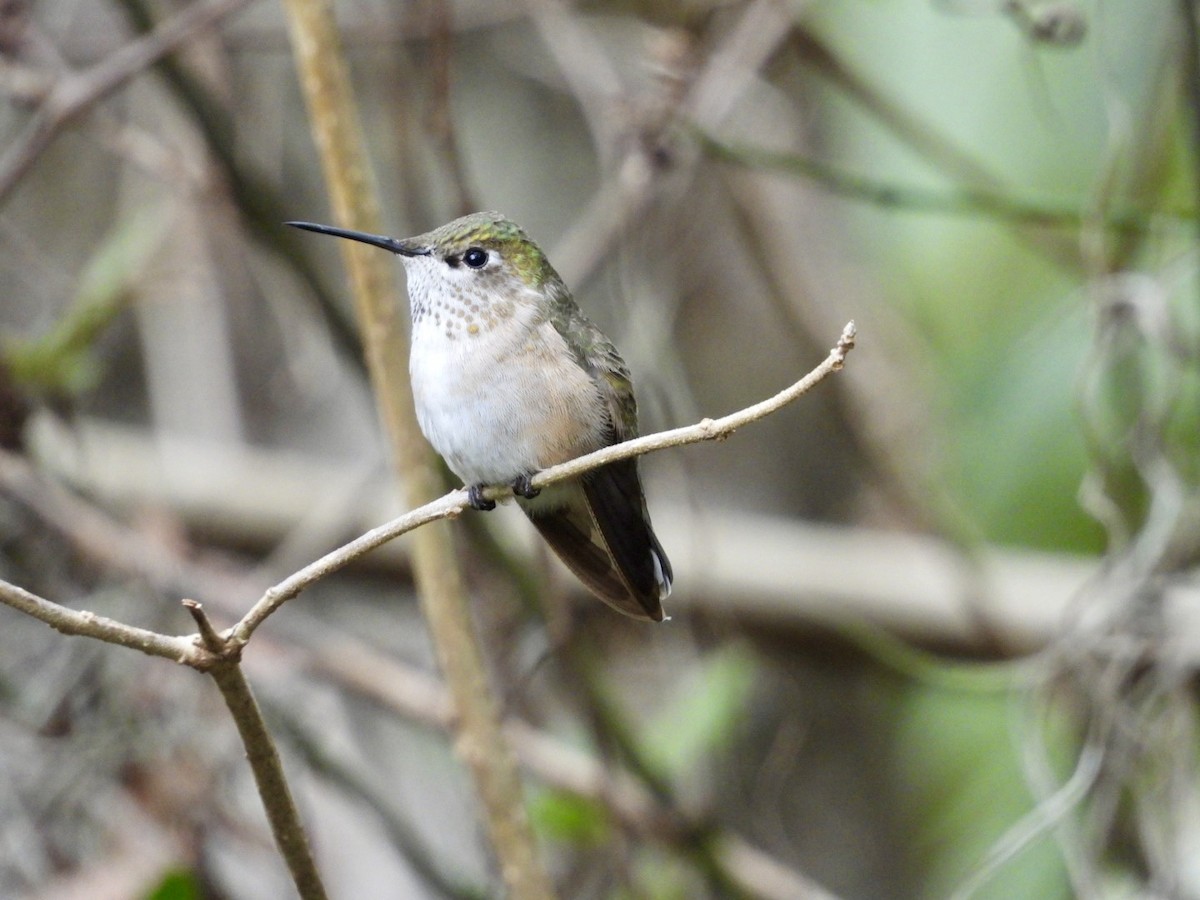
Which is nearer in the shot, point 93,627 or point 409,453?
point 93,627

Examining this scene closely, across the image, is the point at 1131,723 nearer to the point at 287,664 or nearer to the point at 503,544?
the point at 503,544

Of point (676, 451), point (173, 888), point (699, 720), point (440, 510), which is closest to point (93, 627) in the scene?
point (440, 510)

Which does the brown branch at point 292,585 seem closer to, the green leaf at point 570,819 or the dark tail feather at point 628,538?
the dark tail feather at point 628,538

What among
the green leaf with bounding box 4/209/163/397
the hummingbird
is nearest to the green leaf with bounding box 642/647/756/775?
the hummingbird

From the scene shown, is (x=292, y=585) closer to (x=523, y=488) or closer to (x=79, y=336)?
(x=523, y=488)

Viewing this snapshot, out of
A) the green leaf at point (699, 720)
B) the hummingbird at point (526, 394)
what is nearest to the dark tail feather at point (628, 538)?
the hummingbird at point (526, 394)

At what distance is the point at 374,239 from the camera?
5.78 ft

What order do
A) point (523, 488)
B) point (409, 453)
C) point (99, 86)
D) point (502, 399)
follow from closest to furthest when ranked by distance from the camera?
point (523, 488) < point (502, 399) < point (409, 453) < point (99, 86)

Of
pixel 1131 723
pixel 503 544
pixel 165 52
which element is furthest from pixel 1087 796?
pixel 165 52

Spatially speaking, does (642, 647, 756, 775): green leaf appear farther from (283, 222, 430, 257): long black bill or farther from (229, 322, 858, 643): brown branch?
(229, 322, 858, 643): brown branch

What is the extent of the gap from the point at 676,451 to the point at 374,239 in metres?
1.40

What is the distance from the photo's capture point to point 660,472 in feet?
13.2

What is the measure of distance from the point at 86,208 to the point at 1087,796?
3297mm

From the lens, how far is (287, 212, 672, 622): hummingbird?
69.6 inches
